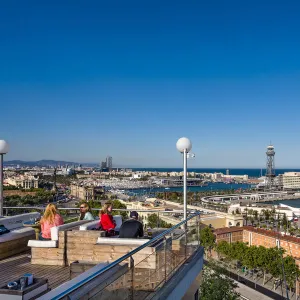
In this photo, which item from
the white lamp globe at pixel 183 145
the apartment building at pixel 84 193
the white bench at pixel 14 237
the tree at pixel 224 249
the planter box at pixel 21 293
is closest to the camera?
the planter box at pixel 21 293

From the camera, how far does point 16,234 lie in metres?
5.44

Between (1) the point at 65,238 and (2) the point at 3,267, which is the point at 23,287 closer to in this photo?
(1) the point at 65,238

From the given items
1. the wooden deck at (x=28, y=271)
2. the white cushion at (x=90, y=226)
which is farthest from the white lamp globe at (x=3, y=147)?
the white cushion at (x=90, y=226)

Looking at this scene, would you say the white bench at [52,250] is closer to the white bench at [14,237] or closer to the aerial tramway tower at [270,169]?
the white bench at [14,237]

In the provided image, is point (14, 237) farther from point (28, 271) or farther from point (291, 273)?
point (291, 273)

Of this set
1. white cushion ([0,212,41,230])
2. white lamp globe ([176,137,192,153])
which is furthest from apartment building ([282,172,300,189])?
white cushion ([0,212,41,230])

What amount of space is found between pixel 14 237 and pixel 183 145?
317cm

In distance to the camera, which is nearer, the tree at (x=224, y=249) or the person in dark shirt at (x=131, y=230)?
the person in dark shirt at (x=131, y=230)

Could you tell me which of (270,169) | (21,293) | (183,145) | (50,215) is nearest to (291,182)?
(270,169)

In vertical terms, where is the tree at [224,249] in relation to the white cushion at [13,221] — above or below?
below

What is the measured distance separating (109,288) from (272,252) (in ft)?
104

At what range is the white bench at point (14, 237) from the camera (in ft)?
16.9

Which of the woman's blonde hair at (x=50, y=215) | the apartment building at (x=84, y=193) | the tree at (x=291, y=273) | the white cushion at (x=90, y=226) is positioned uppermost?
the woman's blonde hair at (x=50, y=215)

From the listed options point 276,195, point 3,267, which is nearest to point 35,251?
point 3,267
